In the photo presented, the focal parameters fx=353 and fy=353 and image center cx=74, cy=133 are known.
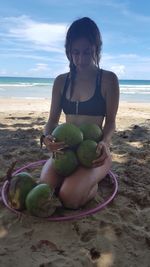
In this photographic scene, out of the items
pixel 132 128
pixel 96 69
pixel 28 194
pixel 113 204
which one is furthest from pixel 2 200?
pixel 132 128

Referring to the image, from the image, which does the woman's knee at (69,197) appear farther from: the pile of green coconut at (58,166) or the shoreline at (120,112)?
the shoreline at (120,112)

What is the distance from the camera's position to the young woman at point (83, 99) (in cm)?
312

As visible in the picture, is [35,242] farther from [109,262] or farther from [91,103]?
[91,103]

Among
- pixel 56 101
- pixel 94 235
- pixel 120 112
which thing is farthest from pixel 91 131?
pixel 120 112

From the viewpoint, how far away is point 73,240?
2607 mm

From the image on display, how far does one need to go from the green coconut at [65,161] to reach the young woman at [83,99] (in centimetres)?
9

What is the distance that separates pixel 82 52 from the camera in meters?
3.36

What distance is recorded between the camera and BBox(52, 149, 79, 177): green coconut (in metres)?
3.01

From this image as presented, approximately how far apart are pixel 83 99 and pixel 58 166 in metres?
0.78

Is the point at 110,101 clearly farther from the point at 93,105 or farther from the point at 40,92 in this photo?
the point at 40,92

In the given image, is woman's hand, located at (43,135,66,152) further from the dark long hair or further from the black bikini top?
the dark long hair

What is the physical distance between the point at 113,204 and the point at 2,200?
103 centimetres

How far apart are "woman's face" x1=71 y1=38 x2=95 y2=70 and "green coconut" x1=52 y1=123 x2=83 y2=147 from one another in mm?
753

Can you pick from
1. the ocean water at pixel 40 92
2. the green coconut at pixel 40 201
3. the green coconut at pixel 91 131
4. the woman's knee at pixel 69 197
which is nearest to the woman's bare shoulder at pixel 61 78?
the green coconut at pixel 91 131
